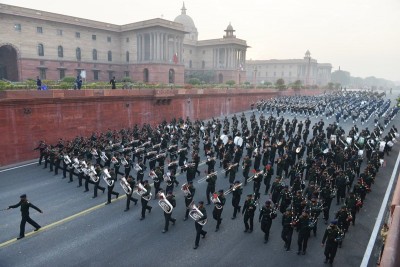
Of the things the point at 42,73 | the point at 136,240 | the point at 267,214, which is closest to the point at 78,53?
the point at 42,73

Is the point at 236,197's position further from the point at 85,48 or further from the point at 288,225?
Result: the point at 85,48

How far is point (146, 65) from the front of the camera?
2282 inches

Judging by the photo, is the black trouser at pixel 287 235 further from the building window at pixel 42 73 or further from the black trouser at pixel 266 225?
the building window at pixel 42 73

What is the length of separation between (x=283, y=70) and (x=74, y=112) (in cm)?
10782

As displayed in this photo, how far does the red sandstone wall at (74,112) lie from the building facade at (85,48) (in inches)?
679

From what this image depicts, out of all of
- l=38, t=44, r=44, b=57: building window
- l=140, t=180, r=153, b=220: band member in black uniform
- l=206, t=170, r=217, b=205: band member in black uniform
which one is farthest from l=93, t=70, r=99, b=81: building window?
l=140, t=180, r=153, b=220: band member in black uniform

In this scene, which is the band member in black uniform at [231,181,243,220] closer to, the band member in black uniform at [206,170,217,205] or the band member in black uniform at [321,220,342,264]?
the band member in black uniform at [206,170,217,205]

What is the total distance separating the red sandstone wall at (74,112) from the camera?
2105 centimetres

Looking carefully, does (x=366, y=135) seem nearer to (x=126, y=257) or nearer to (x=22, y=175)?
(x=126, y=257)

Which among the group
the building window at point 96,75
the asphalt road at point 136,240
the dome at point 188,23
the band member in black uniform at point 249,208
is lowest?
the asphalt road at point 136,240

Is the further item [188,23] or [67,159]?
[188,23]

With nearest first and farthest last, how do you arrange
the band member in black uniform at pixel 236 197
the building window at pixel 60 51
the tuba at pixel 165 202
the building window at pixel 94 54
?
the tuba at pixel 165 202 → the band member in black uniform at pixel 236 197 → the building window at pixel 60 51 → the building window at pixel 94 54

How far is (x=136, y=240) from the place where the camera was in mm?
10906

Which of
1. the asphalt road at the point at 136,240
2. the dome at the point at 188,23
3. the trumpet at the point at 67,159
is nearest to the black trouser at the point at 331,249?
the asphalt road at the point at 136,240
